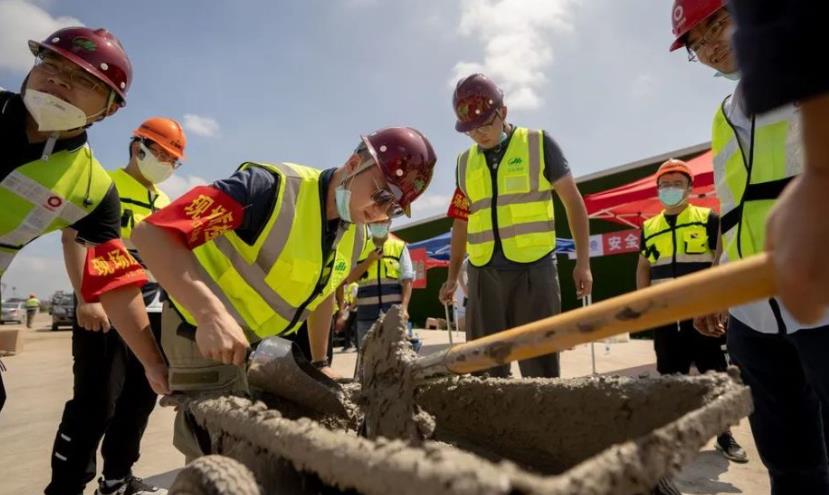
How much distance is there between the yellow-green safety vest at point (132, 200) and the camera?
318 centimetres

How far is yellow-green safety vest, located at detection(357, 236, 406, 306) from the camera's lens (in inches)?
235

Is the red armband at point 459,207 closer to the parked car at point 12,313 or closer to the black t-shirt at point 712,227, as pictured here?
the black t-shirt at point 712,227

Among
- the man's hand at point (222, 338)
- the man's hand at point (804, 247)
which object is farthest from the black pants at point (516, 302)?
the man's hand at point (804, 247)

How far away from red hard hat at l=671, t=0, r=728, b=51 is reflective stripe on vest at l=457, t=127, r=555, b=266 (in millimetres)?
1081

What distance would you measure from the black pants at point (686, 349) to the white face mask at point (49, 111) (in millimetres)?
3488

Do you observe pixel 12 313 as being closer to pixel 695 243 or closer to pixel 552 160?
pixel 552 160

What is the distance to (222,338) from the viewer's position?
1.51 metres

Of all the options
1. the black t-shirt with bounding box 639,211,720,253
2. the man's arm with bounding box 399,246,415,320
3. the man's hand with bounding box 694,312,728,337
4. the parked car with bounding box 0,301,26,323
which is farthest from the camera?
the parked car with bounding box 0,301,26,323

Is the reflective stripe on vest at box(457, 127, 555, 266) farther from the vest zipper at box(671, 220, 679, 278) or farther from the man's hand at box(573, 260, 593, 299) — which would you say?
the vest zipper at box(671, 220, 679, 278)

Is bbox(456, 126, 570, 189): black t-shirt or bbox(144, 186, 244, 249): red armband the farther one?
bbox(456, 126, 570, 189): black t-shirt

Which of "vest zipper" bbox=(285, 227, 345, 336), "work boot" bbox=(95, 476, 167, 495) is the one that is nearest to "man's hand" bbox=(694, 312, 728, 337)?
"vest zipper" bbox=(285, 227, 345, 336)

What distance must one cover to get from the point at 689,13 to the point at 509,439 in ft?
5.45

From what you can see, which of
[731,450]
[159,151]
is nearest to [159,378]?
[159,151]

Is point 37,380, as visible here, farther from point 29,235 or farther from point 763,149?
point 763,149
